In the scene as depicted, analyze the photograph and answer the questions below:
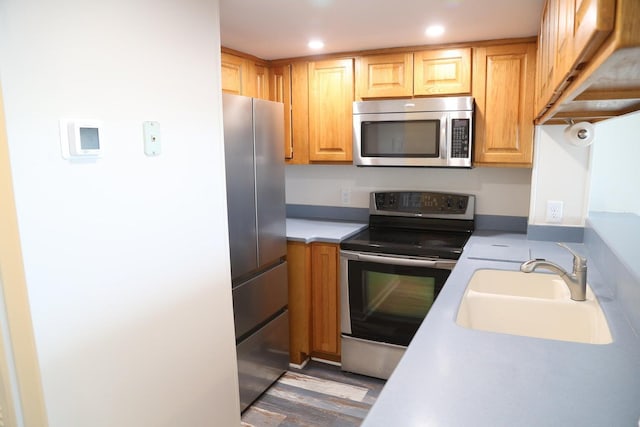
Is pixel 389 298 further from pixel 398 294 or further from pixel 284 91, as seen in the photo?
pixel 284 91

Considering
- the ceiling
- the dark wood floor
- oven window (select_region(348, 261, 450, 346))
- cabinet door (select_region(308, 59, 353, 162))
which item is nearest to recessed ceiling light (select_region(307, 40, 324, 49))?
the ceiling

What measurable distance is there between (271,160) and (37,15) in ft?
4.73

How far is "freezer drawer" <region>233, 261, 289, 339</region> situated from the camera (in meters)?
2.34

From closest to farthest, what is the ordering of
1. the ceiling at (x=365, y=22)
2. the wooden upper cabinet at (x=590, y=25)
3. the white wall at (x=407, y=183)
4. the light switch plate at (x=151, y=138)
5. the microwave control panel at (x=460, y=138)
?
the wooden upper cabinet at (x=590, y=25), the light switch plate at (x=151, y=138), the ceiling at (x=365, y=22), the microwave control panel at (x=460, y=138), the white wall at (x=407, y=183)

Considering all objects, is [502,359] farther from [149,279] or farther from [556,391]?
[149,279]

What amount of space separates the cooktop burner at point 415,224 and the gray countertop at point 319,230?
60mm

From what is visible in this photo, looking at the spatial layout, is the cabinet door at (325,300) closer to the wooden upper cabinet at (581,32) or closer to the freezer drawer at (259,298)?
the freezer drawer at (259,298)

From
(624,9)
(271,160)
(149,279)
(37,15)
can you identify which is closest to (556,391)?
(624,9)

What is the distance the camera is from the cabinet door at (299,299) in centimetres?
287

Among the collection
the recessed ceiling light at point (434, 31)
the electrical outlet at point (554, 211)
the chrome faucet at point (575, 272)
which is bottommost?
the chrome faucet at point (575, 272)

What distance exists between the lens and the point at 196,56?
178 centimetres

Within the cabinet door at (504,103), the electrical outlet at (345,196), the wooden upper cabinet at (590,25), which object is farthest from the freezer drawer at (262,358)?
the wooden upper cabinet at (590,25)

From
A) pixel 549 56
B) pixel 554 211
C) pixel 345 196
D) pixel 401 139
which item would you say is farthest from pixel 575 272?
pixel 345 196

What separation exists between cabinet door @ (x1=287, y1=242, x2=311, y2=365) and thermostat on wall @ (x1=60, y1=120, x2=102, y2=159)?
5.34ft
